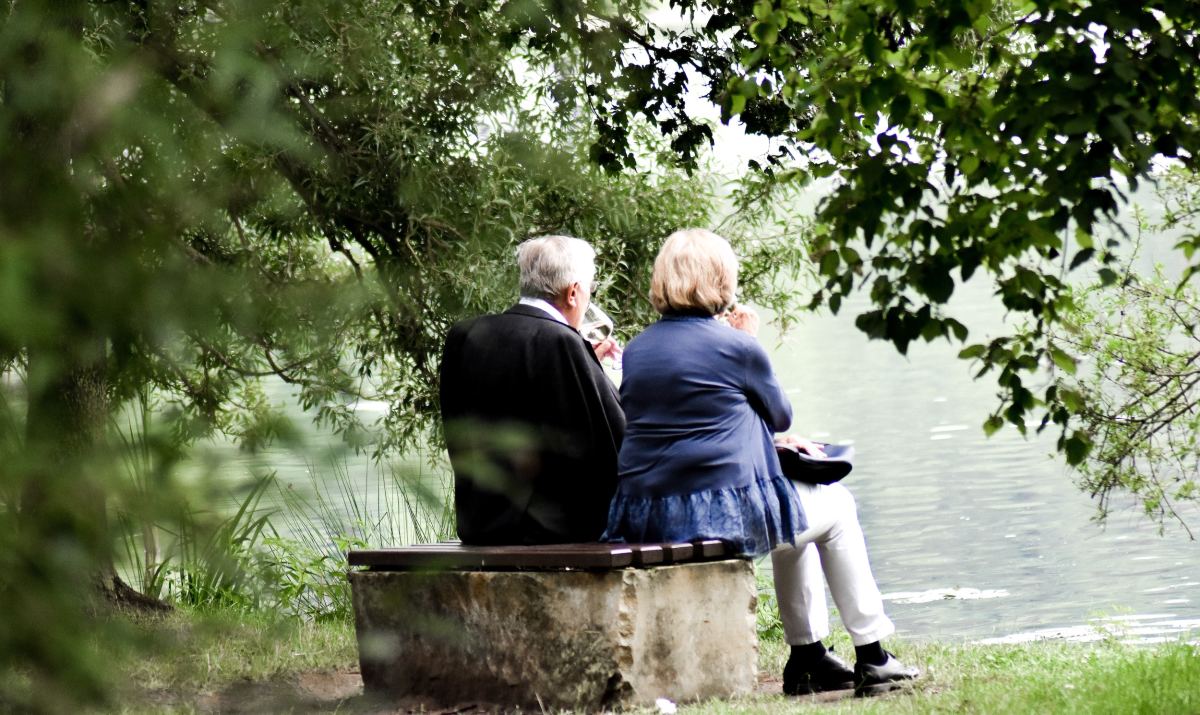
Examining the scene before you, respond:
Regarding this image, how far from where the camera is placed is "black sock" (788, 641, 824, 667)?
17.5ft

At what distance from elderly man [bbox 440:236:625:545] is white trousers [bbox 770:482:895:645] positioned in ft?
2.28

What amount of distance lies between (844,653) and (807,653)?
2.13 meters

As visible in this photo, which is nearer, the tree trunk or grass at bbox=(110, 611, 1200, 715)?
the tree trunk

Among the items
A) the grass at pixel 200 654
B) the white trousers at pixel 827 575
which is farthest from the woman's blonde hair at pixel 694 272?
the grass at pixel 200 654

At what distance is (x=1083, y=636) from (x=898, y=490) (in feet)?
39.8

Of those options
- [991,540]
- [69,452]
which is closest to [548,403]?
[69,452]

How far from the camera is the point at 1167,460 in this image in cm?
976

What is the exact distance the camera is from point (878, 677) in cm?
514

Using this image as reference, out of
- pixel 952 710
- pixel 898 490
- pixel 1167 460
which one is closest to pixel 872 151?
pixel 952 710

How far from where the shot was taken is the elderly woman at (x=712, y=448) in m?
4.96

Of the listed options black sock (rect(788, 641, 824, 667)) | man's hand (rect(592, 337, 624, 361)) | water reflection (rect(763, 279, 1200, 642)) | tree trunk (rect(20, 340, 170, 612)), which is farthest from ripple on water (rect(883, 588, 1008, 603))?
tree trunk (rect(20, 340, 170, 612))

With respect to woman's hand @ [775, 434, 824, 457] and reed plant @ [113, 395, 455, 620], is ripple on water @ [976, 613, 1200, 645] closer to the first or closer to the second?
woman's hand @ [775, 434, 824, 457]

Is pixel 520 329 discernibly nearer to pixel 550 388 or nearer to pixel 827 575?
pixel 550 388

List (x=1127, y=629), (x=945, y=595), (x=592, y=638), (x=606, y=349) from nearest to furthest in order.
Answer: (x=592, y=638) < (x=606, y=349) < (x=1127, y=629) < (x=945, y=595)
